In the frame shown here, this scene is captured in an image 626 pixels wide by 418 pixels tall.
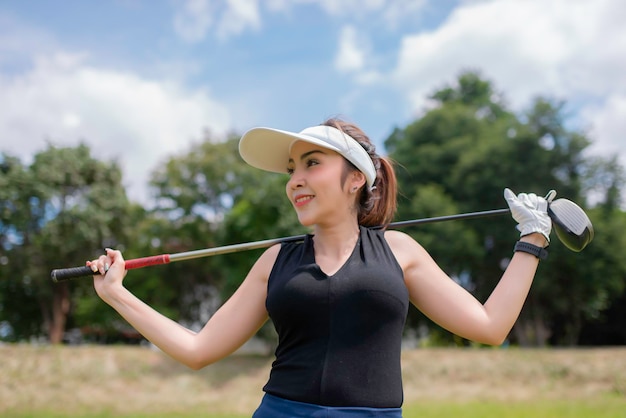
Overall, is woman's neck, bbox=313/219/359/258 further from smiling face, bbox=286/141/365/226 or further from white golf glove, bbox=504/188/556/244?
white golf glove, bbox=504/188/556/244

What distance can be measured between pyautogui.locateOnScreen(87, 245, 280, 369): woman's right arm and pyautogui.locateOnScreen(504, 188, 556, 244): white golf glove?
0.89 m

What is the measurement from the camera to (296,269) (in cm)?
221

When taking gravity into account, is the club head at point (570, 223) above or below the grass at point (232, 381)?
above

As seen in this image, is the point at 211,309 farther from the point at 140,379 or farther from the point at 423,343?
the point at 140,379

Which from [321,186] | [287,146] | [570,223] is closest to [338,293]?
[321,186]

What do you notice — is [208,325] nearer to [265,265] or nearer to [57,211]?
[265,265]

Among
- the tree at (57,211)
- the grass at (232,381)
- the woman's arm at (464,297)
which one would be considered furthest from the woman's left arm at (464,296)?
the tree at (57,211)

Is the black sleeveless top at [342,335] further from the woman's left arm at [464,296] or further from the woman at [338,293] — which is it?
the woman's left arm at [464,296]

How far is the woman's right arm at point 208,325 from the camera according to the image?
7.66 ft

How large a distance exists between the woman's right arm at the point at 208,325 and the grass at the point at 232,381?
1260 centimetres

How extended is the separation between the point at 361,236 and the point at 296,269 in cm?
28

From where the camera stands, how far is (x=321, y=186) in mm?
2307

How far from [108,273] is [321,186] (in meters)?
0.85

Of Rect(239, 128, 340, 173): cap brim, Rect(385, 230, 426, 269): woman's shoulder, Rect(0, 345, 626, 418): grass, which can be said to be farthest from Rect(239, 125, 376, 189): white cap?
Rect(0, 345, 626, 418): grass
